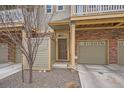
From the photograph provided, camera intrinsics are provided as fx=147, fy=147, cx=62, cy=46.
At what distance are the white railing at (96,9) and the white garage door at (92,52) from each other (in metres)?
4.08

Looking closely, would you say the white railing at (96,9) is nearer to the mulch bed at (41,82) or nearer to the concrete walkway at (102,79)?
the concrete walkway at (102,79)

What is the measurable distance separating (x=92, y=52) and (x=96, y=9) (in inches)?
181

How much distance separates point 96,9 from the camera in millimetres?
9742

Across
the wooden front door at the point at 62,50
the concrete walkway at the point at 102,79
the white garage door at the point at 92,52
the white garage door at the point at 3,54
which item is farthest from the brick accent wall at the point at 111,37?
the white garage door at the point at 3,54

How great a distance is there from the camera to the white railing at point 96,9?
9.30 m

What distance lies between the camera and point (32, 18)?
6148 millimetres

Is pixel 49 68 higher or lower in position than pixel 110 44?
lower

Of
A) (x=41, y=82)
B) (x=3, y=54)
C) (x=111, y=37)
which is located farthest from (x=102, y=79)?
(x=3, y=54)

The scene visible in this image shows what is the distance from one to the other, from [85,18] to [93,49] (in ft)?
15.0
